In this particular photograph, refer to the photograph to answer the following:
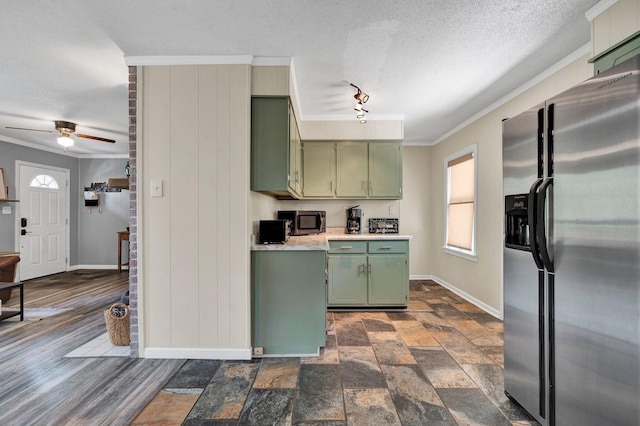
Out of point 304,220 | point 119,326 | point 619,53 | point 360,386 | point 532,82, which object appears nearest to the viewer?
point 619,53

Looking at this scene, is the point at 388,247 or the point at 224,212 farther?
the point at 388,247

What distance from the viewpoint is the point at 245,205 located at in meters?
2.34

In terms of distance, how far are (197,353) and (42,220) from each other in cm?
541

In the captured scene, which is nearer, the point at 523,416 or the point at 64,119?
the point at 523,416

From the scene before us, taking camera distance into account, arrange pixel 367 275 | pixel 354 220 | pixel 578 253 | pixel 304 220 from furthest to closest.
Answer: pixel 354 220, pixel 304 220, pixel 367 275, pixel 578 253

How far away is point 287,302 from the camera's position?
2.41 metres

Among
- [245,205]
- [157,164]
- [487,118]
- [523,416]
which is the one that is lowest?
[523,416]

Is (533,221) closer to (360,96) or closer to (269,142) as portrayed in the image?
(269,142)

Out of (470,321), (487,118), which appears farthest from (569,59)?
(470,321)

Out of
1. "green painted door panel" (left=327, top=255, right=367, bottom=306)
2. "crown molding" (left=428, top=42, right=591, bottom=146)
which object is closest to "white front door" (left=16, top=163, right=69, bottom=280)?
"green painted door panel" (left=327, top=255, right=367, bottom=306)

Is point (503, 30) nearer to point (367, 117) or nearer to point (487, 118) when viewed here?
point (487, 118)

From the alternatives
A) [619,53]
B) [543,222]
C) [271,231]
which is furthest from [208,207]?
[619,53]

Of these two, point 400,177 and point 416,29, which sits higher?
point 416,29

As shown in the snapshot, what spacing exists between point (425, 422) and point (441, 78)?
A: 2814mm
